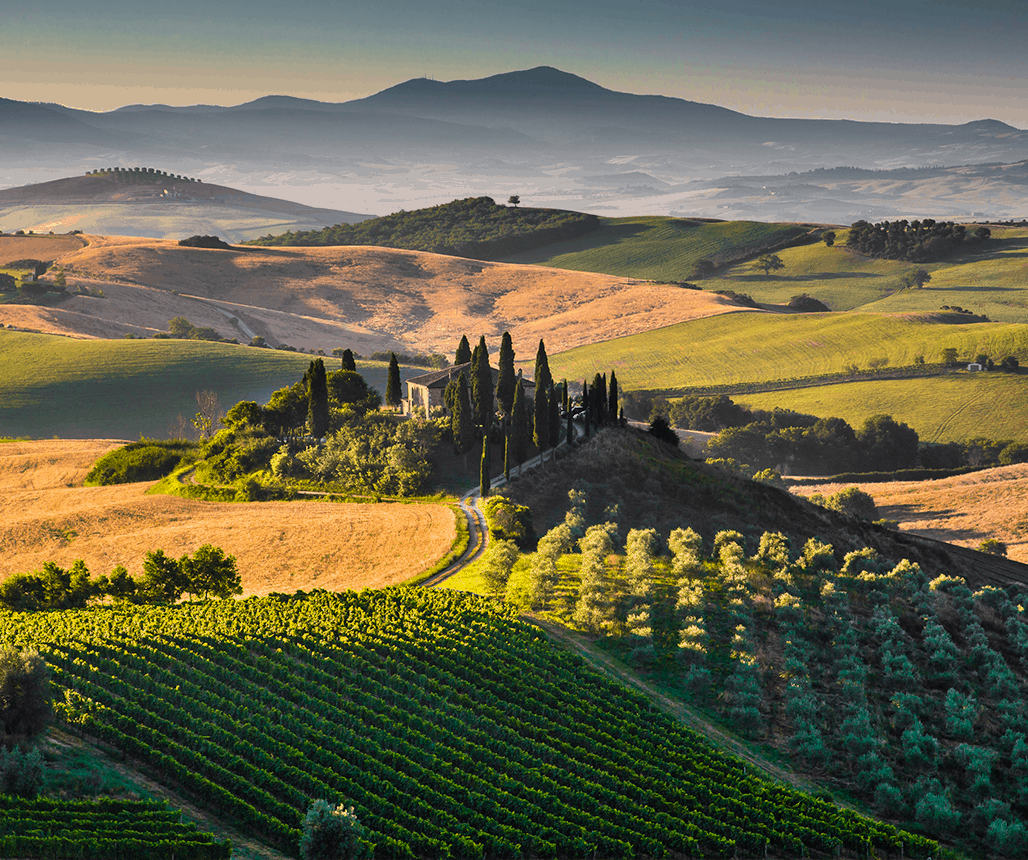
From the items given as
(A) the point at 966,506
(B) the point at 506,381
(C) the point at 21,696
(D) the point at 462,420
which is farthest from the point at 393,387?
(C) the point at 21,696

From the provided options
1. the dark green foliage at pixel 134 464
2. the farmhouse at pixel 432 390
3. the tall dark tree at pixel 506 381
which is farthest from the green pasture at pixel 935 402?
the dark green foliage at pixel 134 464

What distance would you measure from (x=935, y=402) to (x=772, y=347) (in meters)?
37.0

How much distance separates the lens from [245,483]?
80.8 m

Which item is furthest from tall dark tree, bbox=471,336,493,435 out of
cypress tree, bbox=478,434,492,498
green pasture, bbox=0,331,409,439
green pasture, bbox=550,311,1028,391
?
green pasture, bbox=550,311,1028,391

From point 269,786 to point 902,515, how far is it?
9164 centimetres

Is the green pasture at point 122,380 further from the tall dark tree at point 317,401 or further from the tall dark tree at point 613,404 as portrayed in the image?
the tall dark tree at point 613,404

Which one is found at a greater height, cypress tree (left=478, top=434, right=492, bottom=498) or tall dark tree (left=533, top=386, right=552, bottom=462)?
tall dark tree (left=533, top=386, right=552, bottom=462)

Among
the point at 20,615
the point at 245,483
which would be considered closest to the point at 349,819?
the point at 20,615

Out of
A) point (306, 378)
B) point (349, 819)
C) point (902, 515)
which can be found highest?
point (306, 378)

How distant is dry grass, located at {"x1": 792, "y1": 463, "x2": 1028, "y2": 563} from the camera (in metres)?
95.2

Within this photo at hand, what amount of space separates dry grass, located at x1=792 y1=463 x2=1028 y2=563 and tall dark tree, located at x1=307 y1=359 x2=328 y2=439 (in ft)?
206

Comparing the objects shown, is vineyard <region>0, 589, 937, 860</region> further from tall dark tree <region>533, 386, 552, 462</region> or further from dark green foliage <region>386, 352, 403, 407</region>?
dark green foliage <region>386, 352, 403, 407</region>

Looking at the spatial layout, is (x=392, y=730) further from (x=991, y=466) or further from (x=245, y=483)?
(x=991, y=466)

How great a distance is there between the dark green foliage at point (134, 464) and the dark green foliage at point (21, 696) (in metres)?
62.9
